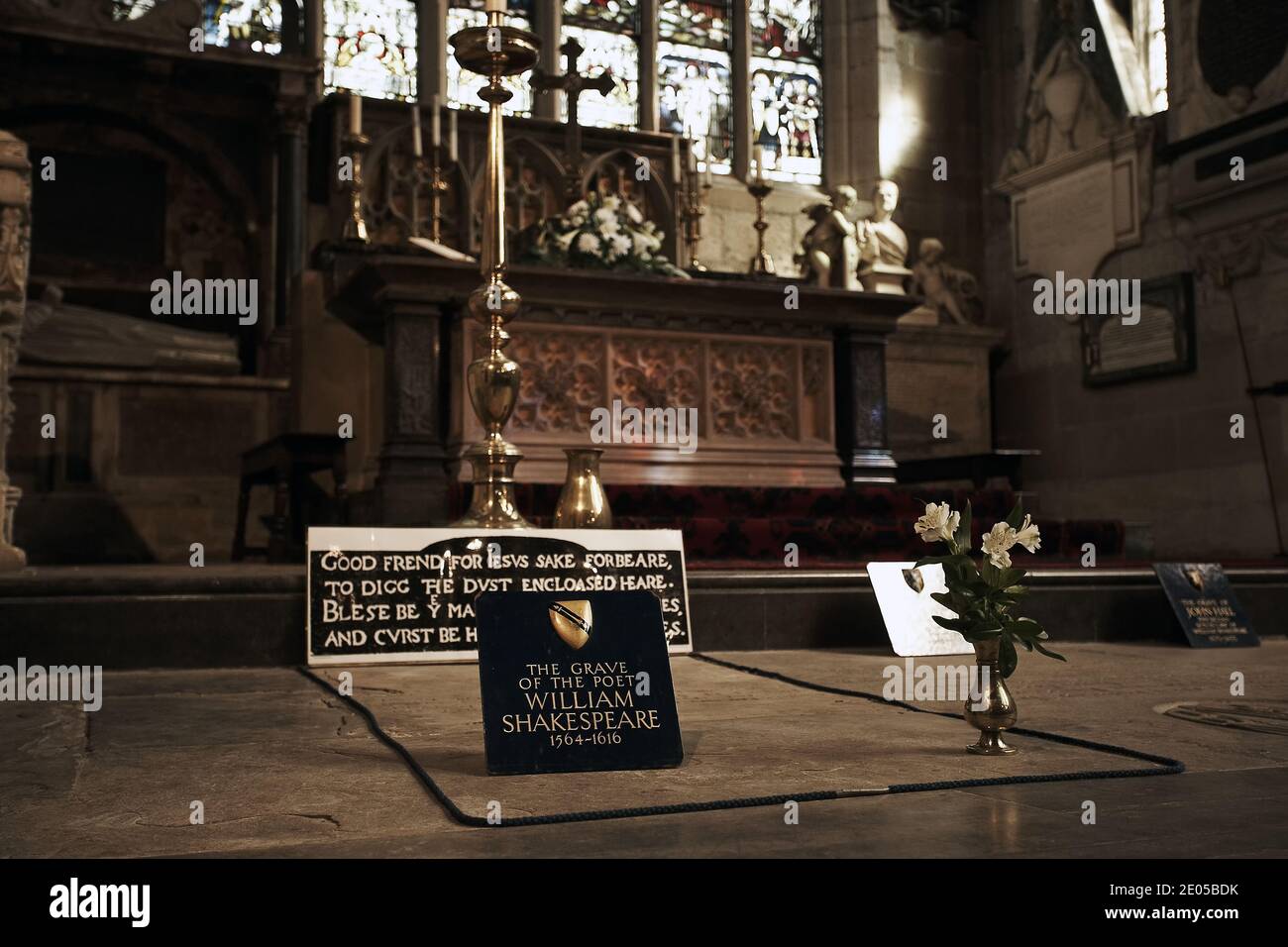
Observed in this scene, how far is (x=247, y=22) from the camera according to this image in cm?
1073

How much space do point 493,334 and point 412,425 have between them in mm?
1801

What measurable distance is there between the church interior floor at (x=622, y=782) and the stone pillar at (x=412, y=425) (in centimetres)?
256

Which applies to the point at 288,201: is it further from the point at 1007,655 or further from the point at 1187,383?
the point at 1007,655

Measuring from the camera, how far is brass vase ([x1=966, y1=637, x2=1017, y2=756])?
99.0 inches

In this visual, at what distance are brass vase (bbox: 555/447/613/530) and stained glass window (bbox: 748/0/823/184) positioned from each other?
28.4ft

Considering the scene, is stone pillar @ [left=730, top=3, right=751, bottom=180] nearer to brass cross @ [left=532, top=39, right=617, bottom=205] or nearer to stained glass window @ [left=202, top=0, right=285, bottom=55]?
stained glass window @ [left=202, top=0, right=285, bottom=55]

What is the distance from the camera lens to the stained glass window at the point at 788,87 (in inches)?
516

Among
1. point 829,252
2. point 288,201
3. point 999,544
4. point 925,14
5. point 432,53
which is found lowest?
point 999,544

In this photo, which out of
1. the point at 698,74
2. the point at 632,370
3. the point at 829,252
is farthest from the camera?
the point at 698,74

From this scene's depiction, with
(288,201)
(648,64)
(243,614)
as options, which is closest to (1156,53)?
(648,64)

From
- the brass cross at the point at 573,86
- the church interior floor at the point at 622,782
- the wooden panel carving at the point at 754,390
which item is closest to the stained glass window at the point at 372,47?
the brass cross at the point at 573,86

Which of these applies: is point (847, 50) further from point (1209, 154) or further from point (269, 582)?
point (269, 582)

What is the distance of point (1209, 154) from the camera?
946 centimetres

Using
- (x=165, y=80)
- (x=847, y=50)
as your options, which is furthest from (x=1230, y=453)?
(x=165, y=80)
